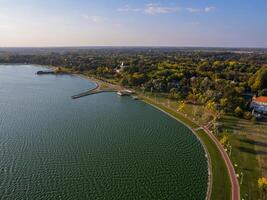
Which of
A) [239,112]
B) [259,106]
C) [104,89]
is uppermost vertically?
[239,112]

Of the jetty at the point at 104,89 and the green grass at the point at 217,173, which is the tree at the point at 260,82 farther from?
the green grass at the point at 217,173

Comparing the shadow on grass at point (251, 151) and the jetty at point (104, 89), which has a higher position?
the jetty at point (104, 89)

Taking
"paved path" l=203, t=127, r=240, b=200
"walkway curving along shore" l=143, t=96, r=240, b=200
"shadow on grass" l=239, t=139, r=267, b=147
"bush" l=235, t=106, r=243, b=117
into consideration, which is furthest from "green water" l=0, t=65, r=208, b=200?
"bush" l=235, t=106, r=243, b=117

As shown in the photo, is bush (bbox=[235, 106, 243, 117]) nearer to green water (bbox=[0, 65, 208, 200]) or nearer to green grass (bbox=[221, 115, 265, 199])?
green grass (bbox=[221, 115, 265, 199])

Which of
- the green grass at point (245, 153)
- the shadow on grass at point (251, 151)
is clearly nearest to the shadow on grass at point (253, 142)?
the green grass at point (245, 153)

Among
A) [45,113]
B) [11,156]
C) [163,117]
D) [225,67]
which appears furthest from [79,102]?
[225,67]

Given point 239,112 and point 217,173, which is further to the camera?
point 239,112

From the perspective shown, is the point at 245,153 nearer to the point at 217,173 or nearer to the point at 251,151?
the point at 251,151

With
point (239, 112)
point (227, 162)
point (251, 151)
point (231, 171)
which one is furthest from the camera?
point (239, 112)

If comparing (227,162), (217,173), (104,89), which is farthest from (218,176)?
(104,89)
